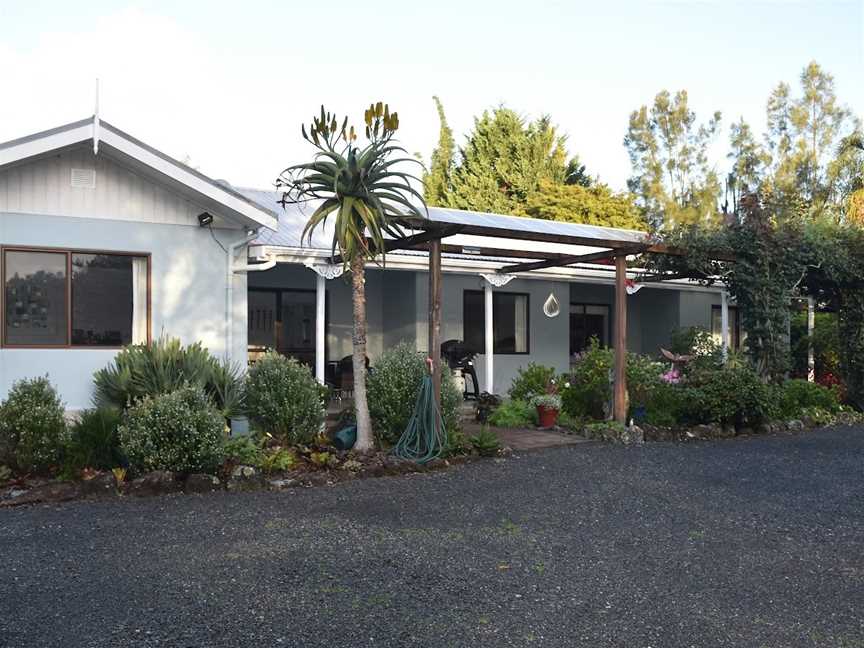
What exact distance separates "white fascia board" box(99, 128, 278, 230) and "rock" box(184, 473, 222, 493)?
3743 mm

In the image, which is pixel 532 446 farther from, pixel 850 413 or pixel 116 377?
pixel 850 413

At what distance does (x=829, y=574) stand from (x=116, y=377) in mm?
7704

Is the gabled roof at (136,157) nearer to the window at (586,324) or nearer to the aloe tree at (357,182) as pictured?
the aloe tree at (357,182)

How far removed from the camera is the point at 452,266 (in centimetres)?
1376

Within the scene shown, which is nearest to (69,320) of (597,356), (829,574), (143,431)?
(143,431)

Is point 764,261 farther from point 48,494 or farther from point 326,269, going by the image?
point 48,494

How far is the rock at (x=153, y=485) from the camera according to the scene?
793cm

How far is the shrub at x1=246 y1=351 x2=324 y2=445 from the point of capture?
9617mm

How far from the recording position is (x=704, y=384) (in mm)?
12711

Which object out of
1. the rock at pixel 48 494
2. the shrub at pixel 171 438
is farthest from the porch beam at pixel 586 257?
the rock at pixel 48 494

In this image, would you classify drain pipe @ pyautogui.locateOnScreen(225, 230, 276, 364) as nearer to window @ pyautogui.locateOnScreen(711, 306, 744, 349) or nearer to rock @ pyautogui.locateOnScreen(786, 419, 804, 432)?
rock @ pyautogui.locateOnScreen(786, 419, 804, 432)

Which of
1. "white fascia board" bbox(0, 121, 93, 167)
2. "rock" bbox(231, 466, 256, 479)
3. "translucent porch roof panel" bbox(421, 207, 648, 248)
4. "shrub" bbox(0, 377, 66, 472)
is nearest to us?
"shrub" bbox(0, 377, 66, 472)

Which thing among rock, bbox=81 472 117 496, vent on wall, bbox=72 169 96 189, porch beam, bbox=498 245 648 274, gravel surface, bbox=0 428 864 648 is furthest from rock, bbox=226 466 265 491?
porch beam, bbox=498 245 648 274

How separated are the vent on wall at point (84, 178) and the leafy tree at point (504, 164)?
24125 millimetres
